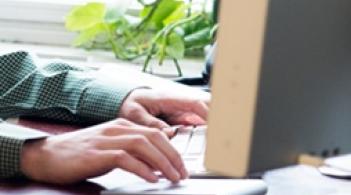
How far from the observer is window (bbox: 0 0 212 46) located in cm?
200

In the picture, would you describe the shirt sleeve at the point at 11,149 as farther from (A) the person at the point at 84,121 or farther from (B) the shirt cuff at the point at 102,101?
(B) the shirt cuff at the point at 102,101

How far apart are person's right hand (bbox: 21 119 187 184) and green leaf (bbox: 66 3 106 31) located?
35.4 inches

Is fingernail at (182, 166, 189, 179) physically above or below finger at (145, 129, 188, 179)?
below

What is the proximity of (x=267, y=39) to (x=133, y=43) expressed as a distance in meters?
1.40

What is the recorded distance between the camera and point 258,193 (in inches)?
34.6

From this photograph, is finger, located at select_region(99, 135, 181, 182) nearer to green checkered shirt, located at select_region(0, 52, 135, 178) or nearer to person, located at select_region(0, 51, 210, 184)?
person, located at select_region(0, 51, 210, 184)

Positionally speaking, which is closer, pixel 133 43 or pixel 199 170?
pixel 199 170

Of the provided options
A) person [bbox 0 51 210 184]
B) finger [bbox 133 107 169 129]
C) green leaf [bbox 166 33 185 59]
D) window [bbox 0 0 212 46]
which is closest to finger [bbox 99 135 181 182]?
person [bbox 0 51 210 184]

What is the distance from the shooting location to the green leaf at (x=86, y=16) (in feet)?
5.94

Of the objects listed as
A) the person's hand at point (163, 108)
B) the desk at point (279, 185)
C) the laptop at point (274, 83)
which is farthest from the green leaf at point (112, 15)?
the laptop at point (274, 83)

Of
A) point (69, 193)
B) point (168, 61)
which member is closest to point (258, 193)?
point (69, 193)

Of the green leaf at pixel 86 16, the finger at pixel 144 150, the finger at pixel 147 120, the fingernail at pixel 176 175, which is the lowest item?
the finger at pixel 147 120

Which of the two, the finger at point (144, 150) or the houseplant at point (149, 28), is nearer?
the finger at point (144, 150)

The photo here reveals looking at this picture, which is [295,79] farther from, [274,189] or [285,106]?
[274,189]
